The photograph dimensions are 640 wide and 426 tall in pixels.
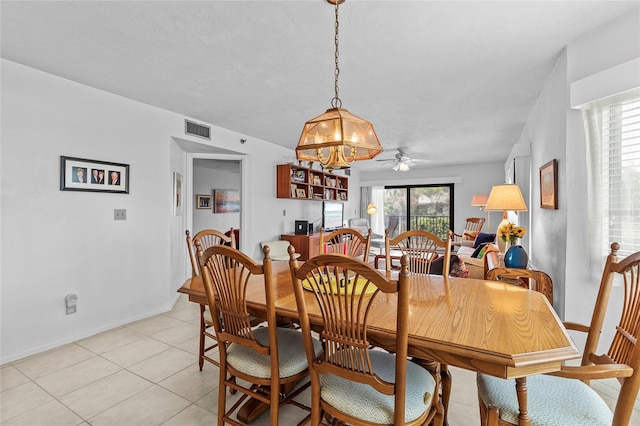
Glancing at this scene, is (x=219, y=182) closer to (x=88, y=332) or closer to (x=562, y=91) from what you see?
(x=88, y=332)

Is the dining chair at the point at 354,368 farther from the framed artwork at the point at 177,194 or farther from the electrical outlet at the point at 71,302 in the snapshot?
the framed artwork at the point at 177,194

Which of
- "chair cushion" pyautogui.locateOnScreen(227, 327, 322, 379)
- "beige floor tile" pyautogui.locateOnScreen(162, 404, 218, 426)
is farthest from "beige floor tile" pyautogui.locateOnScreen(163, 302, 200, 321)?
"chair cushion" pyautogui.locateOnScreen(227, 327, 322, 379)

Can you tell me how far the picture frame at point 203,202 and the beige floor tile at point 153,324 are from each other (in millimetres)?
2638

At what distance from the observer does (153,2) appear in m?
1.72

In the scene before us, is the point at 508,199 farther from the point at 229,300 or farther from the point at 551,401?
the point at 229,300

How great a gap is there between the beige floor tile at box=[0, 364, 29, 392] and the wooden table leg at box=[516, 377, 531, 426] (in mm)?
2989

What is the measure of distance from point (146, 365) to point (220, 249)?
1.67m

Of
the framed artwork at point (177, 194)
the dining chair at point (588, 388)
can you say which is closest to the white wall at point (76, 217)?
the framed artwork at point (177, 194)

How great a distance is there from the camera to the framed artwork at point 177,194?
3869 mm

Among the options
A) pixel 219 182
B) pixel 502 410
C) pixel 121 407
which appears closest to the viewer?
pixel 502 410

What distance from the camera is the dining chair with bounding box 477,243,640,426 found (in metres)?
1.04

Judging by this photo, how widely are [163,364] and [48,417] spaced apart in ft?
2.31

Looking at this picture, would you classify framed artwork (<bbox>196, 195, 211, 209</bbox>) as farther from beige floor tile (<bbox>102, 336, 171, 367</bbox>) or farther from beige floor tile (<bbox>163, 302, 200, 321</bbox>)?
beige floor tile (<bbox>102, 336, 171, 367</bbox>)

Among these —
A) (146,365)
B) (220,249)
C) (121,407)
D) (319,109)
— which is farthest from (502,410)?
(319,109)
